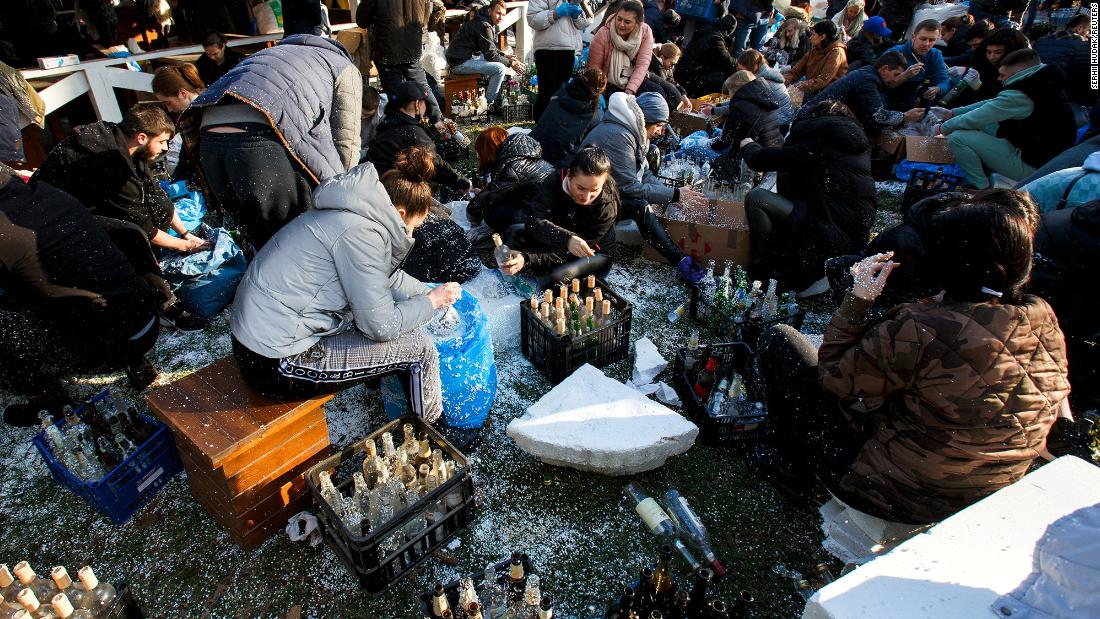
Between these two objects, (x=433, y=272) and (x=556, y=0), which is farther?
(x=556, y=0)

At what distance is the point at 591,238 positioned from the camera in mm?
4438

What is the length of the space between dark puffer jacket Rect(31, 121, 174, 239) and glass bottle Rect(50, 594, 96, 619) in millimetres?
2533

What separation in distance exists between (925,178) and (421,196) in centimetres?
538

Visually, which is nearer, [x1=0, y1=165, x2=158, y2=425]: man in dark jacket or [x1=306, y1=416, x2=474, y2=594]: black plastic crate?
[x1=306, y1=416, x2=474, y2=594]: black plastic crate

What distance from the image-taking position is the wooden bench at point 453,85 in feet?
27.0

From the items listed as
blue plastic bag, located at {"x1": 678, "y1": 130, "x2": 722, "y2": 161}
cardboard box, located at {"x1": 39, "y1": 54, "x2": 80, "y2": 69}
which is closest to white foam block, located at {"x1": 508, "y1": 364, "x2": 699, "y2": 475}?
blue plastic bag, located at {"x1": 678, "y1": 130, "x2": 722, "y2": 161}

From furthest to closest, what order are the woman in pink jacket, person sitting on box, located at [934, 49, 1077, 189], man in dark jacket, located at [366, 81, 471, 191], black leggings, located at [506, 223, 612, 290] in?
the woman in pink jacket, person sitting on box, located at [934, 49, 1077, 189], man in dark jacket, located at [366, 81, 471, 191], black leggings, located at [506, 223, 612, 290]

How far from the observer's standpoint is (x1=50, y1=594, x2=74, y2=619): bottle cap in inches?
82.5

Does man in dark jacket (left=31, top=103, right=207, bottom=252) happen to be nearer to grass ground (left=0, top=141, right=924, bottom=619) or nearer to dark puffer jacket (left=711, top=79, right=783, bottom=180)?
grass ground (left=0, top=141, right=924, bottom=619)

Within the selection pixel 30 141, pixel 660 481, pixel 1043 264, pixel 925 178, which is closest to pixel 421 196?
pixel 660 481

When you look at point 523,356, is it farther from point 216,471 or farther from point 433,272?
point 216,471

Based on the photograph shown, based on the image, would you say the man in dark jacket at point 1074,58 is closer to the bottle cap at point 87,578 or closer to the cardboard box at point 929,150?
the cardboard box at point 929,150

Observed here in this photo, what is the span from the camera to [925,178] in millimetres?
5898

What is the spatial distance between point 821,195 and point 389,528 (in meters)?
3.87
